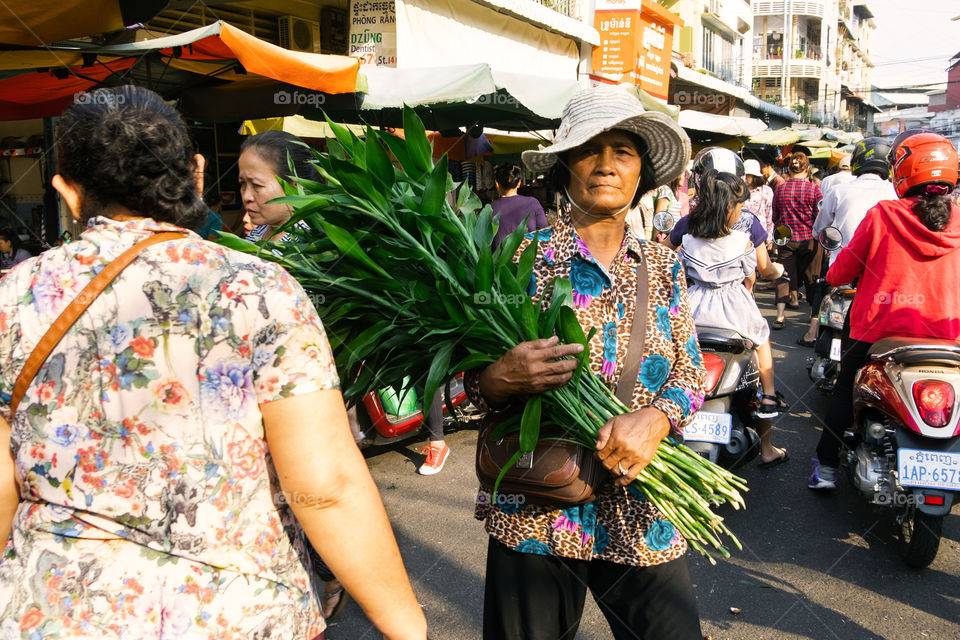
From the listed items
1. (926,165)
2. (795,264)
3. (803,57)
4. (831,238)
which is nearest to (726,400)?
(831,238)

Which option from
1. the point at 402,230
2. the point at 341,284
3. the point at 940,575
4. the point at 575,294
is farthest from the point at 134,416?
the point at 940,575

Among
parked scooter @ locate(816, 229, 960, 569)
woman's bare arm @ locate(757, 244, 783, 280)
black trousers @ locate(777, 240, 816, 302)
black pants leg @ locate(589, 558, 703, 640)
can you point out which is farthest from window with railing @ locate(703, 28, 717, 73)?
black pants leg @ locate(589, 558, 703, 640)

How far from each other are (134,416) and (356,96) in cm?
499

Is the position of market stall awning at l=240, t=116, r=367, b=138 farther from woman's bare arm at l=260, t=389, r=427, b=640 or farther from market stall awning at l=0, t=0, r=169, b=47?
woman's bare arm at l=260, t=389, r=427, b=640

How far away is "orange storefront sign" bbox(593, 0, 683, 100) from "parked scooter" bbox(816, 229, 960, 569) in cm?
1302

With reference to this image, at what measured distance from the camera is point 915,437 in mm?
3615

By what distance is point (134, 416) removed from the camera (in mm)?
1301

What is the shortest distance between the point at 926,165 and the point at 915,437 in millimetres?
1368

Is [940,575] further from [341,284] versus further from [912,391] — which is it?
[341,284]

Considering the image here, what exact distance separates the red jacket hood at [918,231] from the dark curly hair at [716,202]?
913 millimetres

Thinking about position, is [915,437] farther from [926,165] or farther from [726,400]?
[926,165]

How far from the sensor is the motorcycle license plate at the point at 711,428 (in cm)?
405

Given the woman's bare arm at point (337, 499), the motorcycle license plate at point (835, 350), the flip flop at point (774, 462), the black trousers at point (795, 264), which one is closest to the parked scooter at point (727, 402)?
the flip flop at point (774, 462)

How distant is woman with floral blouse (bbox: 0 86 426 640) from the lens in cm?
129
